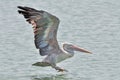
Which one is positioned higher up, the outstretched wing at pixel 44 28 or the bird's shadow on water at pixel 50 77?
the outstretched wing at pixel 44 28

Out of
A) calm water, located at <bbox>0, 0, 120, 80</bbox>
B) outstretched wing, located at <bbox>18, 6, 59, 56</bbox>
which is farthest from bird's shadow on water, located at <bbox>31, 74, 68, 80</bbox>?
outstretched wing, located at <bbox>18, 6, 59, 56</bbox>

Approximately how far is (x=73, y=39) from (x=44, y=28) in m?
3.78

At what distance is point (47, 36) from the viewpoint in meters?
13.9

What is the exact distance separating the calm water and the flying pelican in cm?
31

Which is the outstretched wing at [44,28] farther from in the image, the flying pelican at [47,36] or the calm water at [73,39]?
the calm water at [73,39]

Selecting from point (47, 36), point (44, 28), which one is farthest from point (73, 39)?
point (44, 28)

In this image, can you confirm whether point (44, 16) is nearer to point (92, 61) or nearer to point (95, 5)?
point (92, 61)

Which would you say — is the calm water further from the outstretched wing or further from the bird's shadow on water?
the outstretched wing

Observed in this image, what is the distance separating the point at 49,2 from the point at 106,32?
4.51 m

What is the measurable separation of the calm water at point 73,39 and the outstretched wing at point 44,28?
0.51 m

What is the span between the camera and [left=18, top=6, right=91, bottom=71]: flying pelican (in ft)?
44.1

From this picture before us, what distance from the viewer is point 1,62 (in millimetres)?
15031

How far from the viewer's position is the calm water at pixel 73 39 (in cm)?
1429

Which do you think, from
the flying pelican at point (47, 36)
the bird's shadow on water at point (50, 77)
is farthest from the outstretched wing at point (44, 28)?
the bird's shadow on water at point (50, 77)
